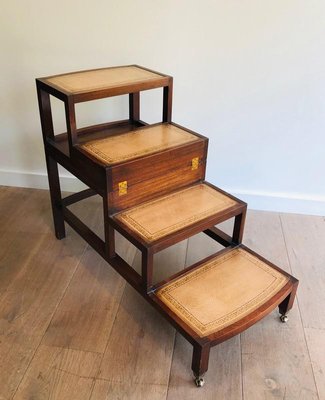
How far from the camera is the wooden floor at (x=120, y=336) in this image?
3.25 feet

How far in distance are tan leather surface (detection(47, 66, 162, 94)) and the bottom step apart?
603 mm

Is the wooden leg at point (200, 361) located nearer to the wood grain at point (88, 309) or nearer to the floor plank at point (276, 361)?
the floor plank at point (276, 361)

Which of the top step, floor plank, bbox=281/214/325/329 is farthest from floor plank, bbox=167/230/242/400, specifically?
the top step

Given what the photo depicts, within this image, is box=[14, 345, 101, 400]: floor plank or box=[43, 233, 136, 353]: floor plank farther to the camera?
box=[43, 233, 136, 353]: floor plank

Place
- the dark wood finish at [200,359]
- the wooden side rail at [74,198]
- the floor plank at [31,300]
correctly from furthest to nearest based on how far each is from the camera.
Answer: the wooden side rail at [74,198] < the floor plank at [31,300] < the dark wood finish at [200,359]

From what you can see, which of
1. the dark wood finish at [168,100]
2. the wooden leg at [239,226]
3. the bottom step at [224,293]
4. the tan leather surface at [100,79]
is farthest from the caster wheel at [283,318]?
the tan leather surface at [100,79]

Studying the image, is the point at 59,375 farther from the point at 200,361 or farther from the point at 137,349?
the point at 200,361

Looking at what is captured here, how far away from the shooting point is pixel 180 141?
1172 millimetres

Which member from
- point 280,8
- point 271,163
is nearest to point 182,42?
point 280,8

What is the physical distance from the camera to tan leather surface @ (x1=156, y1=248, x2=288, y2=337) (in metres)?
0.99

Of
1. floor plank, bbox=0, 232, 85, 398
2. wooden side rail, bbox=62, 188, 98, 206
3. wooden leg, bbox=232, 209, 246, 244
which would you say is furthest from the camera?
wooden side rail, bbox=62, 188, 98, 206

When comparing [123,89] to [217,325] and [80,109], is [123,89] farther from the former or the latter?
[217,325]

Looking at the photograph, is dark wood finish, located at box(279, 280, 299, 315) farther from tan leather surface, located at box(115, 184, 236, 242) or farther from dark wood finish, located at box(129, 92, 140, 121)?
dark wood finish, located at box(129, 92, 140, 121)

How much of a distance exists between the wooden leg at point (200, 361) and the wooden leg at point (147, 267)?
0.21 metres
